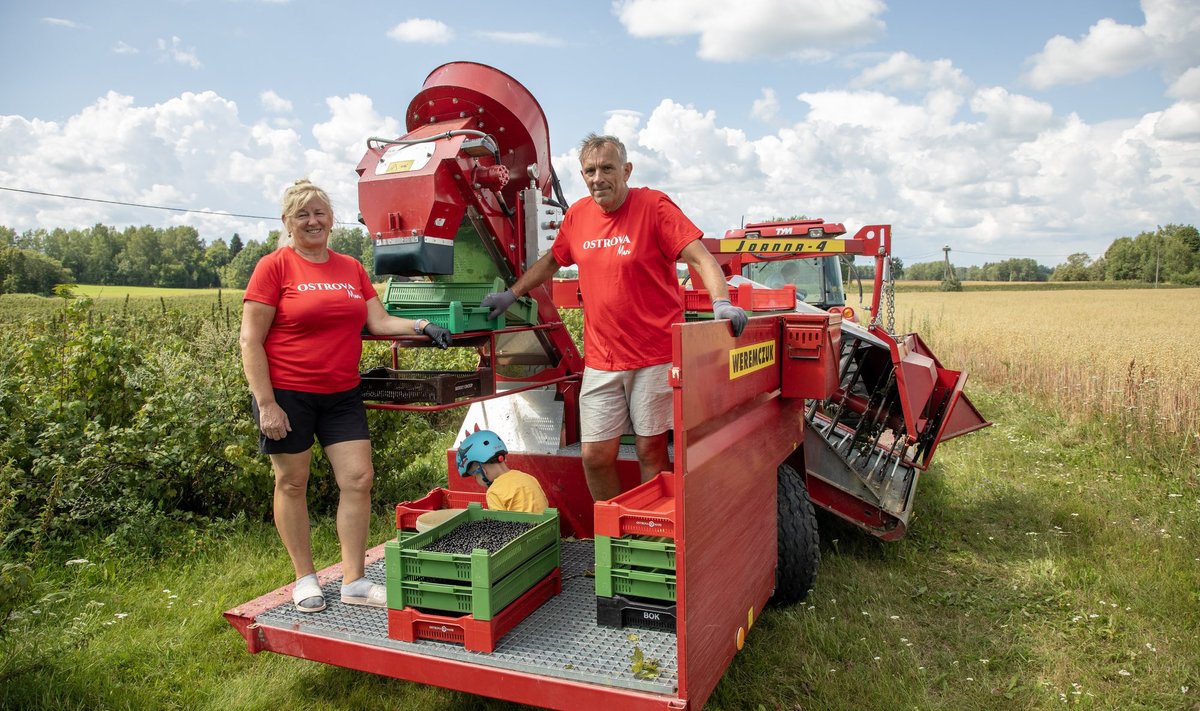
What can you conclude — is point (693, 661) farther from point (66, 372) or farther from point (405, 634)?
point (66, 372)

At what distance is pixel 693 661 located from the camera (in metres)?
2.48

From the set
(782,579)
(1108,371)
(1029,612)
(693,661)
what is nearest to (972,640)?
(1029,612)

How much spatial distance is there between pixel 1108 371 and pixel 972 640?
6.51 m

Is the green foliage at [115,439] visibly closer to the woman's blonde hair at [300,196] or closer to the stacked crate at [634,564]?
the woman's blonde hair at [300,196]

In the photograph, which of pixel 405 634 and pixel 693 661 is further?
pixel 405 634

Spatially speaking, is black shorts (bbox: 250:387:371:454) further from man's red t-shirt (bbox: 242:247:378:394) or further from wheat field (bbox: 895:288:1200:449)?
wheat field (bbox: 895:288:1200:449)

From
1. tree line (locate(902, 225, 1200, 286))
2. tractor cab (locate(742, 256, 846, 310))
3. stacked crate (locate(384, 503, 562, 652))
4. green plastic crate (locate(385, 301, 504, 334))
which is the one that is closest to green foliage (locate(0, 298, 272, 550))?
green plastic crate (locate(385, 301, 504, 334))

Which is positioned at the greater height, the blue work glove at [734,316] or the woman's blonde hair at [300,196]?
the woman's blonde hair at [300,196]

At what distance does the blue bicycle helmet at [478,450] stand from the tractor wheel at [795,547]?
1.51 m

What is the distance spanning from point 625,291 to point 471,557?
1312 mm

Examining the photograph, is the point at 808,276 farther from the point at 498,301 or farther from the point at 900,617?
the point at 498,301

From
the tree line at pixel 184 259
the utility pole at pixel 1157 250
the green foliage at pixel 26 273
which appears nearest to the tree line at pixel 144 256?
the tree line at pixel 184 259

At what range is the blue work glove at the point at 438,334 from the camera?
3.35 metres

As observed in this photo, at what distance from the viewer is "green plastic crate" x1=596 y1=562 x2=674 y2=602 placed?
113 inches
